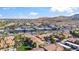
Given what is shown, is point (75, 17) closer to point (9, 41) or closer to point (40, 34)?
point (40, 34)

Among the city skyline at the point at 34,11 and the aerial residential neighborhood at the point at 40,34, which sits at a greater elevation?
the city skyline at the point at 34,11

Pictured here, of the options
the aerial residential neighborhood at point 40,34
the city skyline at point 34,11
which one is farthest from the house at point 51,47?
the city skyline at point 34,11

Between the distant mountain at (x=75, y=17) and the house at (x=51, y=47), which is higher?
the distant mountain at (x=75, y=17)

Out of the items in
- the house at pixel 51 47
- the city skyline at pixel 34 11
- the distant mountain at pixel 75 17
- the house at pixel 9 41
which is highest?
the city skyline at pixel 34 11

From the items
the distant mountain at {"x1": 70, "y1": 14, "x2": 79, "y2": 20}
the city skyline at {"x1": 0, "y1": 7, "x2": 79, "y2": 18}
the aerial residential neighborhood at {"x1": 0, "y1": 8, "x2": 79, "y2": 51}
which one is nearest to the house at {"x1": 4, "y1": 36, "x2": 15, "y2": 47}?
the aerial residential neighborhood at {"x1": 0, "y1": 8, "x2": 79, "y2": 51}

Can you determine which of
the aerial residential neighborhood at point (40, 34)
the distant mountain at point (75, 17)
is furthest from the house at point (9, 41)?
the distant mountain at point (75, 17)

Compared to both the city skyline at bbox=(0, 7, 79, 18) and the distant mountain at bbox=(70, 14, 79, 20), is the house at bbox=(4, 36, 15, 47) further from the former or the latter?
the distant mountain at bbox=(70, 14, 79, 20)

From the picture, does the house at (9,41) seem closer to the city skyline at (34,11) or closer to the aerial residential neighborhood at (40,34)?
the aerial residential neighborhood at (40,34)

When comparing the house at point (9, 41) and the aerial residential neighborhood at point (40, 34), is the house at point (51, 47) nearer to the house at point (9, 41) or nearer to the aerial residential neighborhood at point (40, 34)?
the aerial residential neighborhood at point (40, 34)
